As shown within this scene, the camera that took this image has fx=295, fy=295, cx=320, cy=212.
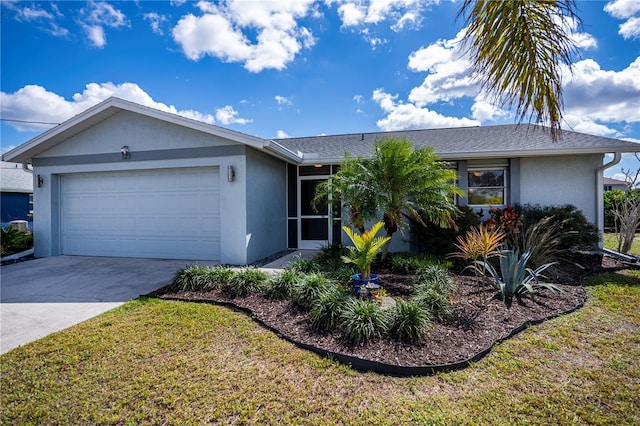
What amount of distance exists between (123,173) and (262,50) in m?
5.92

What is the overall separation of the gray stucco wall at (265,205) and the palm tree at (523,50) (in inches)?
234

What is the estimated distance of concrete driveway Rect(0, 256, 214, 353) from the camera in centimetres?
436

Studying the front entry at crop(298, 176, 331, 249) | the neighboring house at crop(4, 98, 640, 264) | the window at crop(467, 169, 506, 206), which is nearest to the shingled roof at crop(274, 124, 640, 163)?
the neighboring house at crop(4, 98, 640, 264)

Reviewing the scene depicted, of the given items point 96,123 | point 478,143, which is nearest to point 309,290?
point 478,143

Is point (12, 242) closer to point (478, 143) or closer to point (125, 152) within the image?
point (125, 152)

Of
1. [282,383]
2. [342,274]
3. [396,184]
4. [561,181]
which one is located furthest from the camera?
[561,181]

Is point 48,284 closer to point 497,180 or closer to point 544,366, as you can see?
point 544,366

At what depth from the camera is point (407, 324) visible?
362cm

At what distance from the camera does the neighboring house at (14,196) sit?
52.5 feet

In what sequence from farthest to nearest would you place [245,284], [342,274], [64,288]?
[64,288], [342,274], [245,284]

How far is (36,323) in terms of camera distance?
14.4ft

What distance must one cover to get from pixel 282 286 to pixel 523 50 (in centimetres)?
457

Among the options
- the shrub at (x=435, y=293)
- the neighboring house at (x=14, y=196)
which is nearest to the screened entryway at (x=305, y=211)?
the shrub at (x=435, y=293)

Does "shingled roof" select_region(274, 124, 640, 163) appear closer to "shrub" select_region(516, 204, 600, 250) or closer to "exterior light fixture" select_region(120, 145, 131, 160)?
Answer: "shrub" select_region(516, 204, 600, 250)
